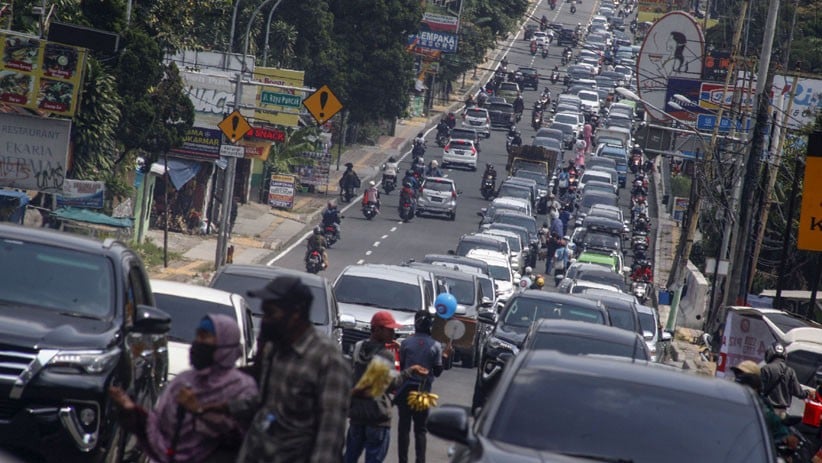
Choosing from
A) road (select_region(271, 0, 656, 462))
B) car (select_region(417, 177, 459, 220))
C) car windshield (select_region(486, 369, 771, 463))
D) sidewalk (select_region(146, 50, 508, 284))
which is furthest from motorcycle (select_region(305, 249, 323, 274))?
car windshield (select_region(486, 369, 771, 463))

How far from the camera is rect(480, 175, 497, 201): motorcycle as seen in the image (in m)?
66.4

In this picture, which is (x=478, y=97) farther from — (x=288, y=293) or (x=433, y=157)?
(x=288, y=293)

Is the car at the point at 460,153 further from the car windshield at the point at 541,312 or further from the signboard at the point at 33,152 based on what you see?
the car windshield at the point at 541,312

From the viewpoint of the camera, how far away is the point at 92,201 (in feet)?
109

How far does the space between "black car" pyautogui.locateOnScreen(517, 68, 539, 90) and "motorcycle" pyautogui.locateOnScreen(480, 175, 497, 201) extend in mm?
39091

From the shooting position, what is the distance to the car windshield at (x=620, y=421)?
777 cm

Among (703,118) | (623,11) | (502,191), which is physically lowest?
(502,191)

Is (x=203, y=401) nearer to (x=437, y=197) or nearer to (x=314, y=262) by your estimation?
(x=314, y=262)

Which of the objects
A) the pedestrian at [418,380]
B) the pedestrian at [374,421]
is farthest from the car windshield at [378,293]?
the pedestrian at [374,421]

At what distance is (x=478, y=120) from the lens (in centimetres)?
8525

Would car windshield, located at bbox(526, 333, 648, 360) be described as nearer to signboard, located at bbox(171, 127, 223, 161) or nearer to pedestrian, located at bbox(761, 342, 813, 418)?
pedestrian, located at bbox(761, 342, 813, 418)

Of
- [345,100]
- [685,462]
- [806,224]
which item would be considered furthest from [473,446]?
[345,100]

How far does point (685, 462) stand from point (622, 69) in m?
110

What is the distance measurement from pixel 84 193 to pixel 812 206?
16.1 m
